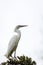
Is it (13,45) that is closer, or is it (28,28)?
(13,45)

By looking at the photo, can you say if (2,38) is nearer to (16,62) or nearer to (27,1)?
(27,1)

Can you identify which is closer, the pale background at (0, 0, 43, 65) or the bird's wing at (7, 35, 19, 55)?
the bird's wing at (7, 35, 19, 55)

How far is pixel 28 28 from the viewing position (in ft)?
7.05

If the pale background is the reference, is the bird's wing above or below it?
below

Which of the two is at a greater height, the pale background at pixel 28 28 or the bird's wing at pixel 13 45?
the pale background at pixel 28 28

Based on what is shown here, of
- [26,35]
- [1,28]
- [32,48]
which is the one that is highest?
[1,28]

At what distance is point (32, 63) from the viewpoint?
1555 mm

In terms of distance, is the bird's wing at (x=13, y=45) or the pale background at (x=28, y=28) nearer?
the bird's wing at (x=13, y=45)

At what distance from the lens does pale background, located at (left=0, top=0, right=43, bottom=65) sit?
213cm

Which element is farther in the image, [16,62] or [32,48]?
[32,48]

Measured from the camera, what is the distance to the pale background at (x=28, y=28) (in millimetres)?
2131

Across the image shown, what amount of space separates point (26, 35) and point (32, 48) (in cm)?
15

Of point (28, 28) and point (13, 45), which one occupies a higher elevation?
point (28, 28)

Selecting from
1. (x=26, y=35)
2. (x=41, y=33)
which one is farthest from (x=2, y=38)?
(x=41, y=33)
